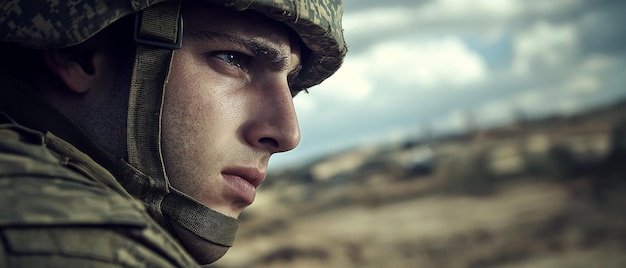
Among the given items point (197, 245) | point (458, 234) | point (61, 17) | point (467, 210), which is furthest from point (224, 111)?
point (467, 210)

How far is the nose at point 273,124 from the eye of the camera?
6.70ft

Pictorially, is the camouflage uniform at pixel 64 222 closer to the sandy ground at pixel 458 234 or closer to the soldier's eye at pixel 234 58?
the soldier's eye at pixel 234 58

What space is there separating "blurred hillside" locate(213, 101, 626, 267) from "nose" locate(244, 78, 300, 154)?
10.5 meters

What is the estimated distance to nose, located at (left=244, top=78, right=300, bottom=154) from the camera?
204 cm

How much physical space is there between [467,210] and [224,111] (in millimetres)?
17557

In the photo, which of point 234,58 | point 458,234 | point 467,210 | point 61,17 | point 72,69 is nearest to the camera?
point 61,17

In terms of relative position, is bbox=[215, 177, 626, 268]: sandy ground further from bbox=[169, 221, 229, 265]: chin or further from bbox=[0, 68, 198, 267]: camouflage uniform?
bbox=[0, 68, 198, 267]: camouflage uniform

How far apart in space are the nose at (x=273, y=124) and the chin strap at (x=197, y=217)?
0.78 feet

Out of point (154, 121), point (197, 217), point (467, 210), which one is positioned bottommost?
point (197, 217)

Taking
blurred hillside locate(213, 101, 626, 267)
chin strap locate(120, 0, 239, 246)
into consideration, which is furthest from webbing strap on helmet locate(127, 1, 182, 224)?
blurred hillside locate(213, 101, 626, 267)

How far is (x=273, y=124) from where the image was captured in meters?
2.06

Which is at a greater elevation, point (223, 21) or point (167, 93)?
point (223, 21)

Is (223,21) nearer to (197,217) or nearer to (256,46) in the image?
(256,46)

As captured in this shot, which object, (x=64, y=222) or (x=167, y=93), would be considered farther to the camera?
(x=167, y=93)
